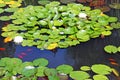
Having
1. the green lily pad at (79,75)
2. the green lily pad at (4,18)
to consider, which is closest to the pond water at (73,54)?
the green lily pad at (79,75)

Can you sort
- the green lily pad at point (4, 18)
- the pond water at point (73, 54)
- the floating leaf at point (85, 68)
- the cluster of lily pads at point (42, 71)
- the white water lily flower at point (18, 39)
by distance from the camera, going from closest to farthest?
the cluster of lily pads at point (42, 71) < the floating leaf at point (85, 68) < the pond water at point (73, 54) < the white water lily flower at point (18, 39) < the green lily pad at point (4, 18)

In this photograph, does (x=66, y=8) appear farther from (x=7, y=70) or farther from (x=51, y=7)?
(x=7, y=70)

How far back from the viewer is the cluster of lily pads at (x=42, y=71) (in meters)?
2.08

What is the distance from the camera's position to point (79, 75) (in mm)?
2107

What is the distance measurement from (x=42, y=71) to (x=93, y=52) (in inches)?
19.5

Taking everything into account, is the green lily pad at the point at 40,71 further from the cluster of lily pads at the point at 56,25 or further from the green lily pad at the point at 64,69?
the cluster of lily pads at the point at 56,25

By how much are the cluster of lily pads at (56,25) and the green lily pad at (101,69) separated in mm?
316

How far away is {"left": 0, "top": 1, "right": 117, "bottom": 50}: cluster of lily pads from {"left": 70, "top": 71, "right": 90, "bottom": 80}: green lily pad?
0.37 meters

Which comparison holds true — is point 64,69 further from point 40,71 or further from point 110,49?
point 110,49

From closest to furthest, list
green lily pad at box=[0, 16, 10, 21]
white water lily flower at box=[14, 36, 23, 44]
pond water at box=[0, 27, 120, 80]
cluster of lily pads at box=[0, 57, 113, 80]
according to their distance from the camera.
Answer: cluster of lily pads at box=[0, 57, 113, 80], pond water at box=[0, 27, 120, 80], white water lily flower at box=[14, 36, 23, 44], green lily pad at box=[0, 16, 10, 21]

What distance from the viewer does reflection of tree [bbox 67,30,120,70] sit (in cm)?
233

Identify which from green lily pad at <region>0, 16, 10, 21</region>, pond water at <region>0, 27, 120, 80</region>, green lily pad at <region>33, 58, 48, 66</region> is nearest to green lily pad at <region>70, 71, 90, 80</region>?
pond water at <region>0, 27, 120, 80</region>

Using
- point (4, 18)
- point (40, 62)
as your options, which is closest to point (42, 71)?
point (40, 62)

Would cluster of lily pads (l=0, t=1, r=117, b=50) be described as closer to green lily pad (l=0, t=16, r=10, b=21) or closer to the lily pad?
green lily pad (l=0, t=16, r=10, b=21)
